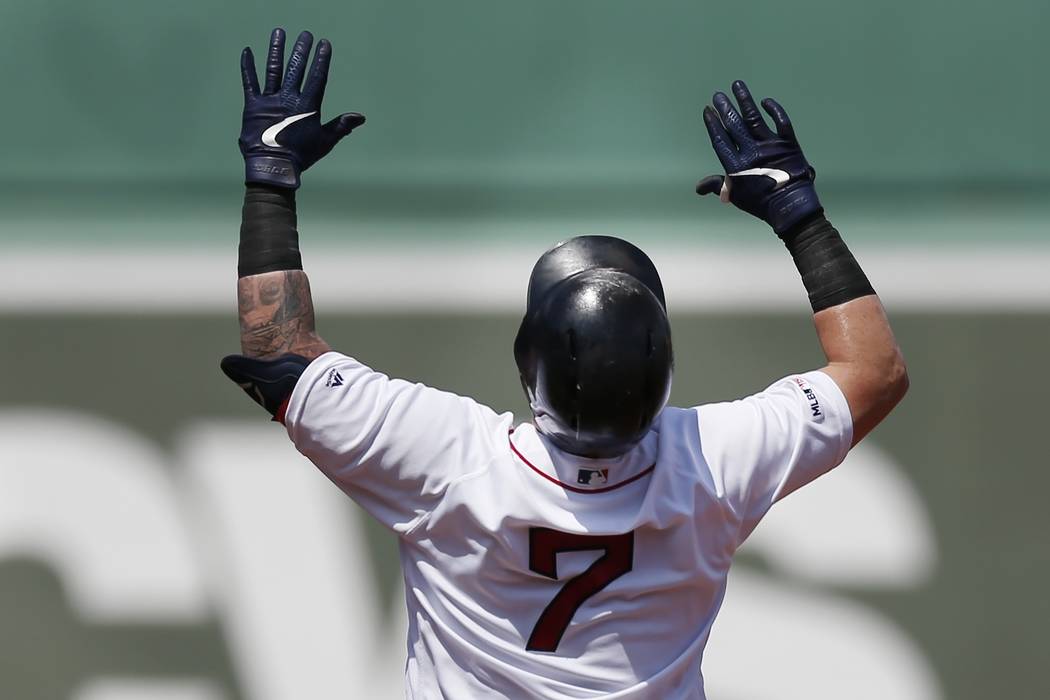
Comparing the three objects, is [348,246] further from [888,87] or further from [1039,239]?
[1039,239]

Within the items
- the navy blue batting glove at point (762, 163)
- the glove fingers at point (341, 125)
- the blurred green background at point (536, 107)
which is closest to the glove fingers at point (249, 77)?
the glove fingers at point (341, 125)

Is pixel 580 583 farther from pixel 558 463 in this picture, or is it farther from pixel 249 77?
pixel 249 77

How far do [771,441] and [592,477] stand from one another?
0.26 metres

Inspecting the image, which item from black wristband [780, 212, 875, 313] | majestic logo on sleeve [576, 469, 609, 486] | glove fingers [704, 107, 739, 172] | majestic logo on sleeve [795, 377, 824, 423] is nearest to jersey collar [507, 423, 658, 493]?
majestic logo on sleeve [576, 469, 609, 486]

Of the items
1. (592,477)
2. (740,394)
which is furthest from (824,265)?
(740,394)

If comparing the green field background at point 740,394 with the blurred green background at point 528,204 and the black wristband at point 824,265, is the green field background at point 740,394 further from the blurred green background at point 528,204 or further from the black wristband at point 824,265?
the black wristband at point 824,265

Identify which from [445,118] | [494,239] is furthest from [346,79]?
[494,239]

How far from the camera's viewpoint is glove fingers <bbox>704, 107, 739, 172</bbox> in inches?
68.3

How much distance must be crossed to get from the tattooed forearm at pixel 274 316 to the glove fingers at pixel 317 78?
26cm

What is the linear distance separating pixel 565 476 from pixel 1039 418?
1912mm

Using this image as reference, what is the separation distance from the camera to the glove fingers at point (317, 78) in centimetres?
165

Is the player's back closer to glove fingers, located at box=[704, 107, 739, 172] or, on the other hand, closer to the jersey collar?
the jersey collar

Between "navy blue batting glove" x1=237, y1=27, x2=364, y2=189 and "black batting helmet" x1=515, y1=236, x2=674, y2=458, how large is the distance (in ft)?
1.43

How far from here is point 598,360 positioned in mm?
1320
